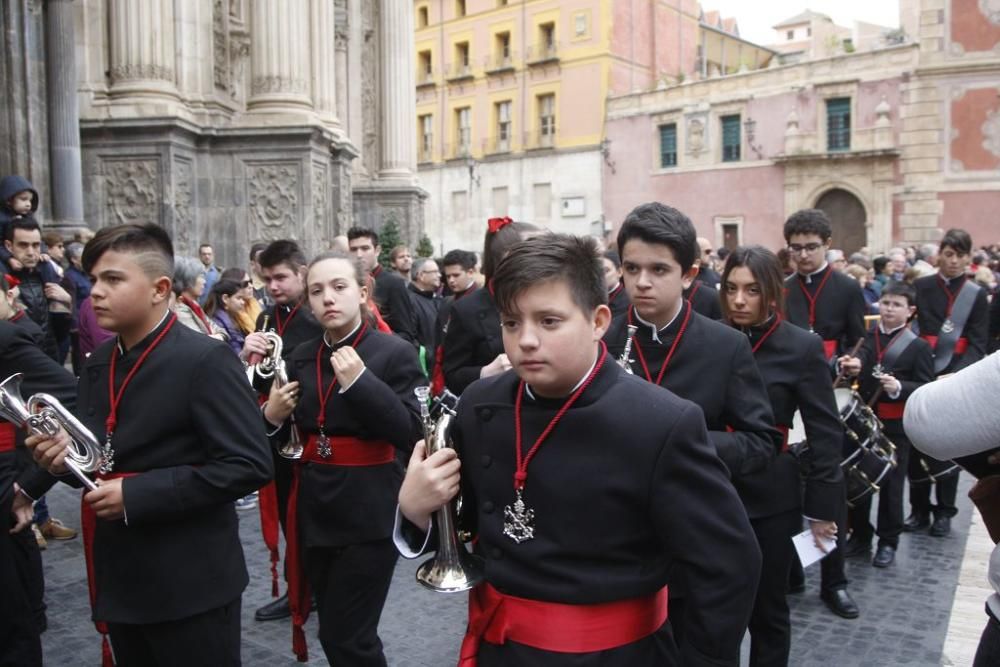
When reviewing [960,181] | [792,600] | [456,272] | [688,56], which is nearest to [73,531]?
[456,272]

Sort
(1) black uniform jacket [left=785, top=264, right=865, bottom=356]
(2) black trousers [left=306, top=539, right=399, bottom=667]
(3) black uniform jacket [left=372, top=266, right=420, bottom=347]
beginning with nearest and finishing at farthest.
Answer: (2) black trousers [left=306, top=539, right=399, bottom=667]
(1) black uniform jacket [left=785, top=264, right=865, bottom=356]
(3) black uniform jacket [left=372, top=266, right=420, bottom=347]

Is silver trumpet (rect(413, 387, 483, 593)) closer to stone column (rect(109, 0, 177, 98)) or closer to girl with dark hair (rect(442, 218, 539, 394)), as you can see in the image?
girl with dark hair (rect(442, 218, 539, 394))

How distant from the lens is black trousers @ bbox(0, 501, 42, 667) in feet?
12.9

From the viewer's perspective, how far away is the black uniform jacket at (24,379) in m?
3.92

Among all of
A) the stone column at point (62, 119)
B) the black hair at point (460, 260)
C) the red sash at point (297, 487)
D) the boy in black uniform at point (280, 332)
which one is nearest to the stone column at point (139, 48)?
the stone column at point (62, 119)

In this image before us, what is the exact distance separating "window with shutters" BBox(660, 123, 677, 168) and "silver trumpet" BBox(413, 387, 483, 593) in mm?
41456

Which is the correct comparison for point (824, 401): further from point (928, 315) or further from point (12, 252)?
point (12, 252)

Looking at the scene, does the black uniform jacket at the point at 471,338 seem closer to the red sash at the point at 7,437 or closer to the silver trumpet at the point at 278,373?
the silver trumpet at the point at 278,373

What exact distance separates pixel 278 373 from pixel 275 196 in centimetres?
887

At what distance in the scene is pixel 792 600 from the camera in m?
6.04

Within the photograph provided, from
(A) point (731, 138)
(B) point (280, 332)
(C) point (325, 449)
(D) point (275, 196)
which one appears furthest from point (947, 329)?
(A) point (731, 138)

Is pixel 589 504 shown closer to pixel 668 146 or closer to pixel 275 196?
pixel 275 196

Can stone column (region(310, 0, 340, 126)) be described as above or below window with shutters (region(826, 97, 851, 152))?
below

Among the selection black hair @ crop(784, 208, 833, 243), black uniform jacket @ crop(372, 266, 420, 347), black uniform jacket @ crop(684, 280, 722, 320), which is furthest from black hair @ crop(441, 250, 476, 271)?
black hair @ crop(784, 208, 833, 243)
